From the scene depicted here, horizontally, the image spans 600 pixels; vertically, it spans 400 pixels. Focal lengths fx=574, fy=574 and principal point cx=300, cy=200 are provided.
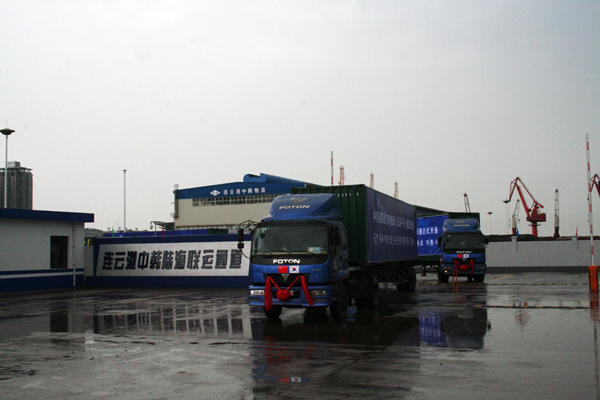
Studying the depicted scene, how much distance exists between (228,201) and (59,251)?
6010 cm

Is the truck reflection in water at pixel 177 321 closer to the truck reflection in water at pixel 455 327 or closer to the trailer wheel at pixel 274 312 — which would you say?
the trailer wheel at pixel 274 312

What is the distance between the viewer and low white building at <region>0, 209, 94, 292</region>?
1106 inches

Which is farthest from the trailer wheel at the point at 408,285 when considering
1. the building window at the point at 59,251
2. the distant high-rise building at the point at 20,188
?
the distant high-rise building at the point at 20,188

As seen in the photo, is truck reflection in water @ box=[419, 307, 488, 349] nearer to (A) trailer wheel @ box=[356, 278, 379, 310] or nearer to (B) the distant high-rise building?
(A) trailer wheel @ box=[356, 278, 379, 310]

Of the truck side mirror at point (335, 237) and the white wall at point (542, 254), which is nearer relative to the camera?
the truck side mirror at point (335, 237)

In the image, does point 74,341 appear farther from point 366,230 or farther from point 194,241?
point 194,241

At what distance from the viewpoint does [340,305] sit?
14844mm

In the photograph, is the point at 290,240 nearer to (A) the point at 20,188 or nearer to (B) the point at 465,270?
(B) the point at 465,270

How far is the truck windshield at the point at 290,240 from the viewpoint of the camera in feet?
46.3

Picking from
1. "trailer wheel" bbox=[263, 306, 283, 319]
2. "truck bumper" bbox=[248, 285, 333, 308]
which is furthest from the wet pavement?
"truck bumper" bbox=[248, 285, 333, 308]

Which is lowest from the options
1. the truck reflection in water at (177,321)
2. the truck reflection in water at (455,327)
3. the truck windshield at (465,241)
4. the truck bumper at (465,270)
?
the truck reflection in water at (177,321)

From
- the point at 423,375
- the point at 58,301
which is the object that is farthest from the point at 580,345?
the point at 58,301

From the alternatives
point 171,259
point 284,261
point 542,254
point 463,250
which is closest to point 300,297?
point 284,261

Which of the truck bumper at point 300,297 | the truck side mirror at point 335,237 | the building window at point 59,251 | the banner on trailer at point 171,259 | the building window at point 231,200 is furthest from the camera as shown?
the building window at point 231,200
